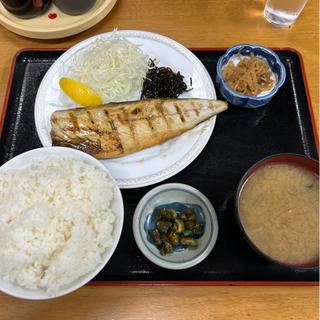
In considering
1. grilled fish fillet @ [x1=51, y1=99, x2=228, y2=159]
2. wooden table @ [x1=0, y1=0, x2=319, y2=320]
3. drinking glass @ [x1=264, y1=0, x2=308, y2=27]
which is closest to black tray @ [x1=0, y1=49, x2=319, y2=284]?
wooden table @ [x1=0, y1=0, x2=319, y2=320]

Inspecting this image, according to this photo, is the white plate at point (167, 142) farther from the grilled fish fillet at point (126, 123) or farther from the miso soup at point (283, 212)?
the miso soup at point (283, 212)

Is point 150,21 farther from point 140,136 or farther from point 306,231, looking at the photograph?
point 306,231

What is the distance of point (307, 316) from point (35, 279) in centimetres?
125

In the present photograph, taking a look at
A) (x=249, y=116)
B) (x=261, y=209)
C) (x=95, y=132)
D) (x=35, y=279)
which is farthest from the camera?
(x=249, y=116)

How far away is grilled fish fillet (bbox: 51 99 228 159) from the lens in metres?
1.87

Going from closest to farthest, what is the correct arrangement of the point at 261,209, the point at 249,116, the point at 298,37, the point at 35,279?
the point at 35,279 → the point at 261,209 → the point at 249,116 → the point at 298,37

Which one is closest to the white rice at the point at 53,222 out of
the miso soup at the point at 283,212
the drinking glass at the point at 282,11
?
the miso soup at the point at 283,212

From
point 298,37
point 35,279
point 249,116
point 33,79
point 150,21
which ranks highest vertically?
point 298,37

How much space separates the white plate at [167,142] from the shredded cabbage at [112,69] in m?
0.07

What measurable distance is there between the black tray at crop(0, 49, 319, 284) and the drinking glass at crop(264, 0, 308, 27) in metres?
0.33

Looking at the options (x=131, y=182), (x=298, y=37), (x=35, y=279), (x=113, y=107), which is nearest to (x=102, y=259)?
(x=35, y=279)

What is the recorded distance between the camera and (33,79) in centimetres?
220

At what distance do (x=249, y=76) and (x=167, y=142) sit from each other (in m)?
0.65

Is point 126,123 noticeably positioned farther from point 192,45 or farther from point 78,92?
point 192,45
